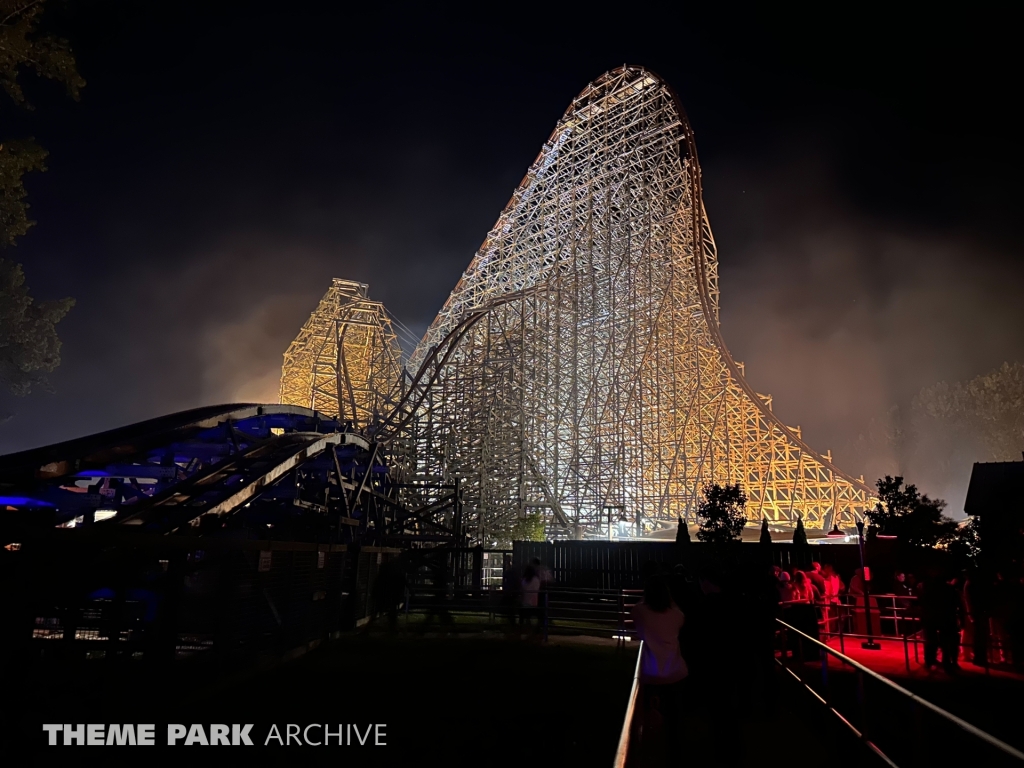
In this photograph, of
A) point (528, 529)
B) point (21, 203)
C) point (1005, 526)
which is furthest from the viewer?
point (528, 529)

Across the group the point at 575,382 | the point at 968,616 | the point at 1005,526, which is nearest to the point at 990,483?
the point at 1005,526

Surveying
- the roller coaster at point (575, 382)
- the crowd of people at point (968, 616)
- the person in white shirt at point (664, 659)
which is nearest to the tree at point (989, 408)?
the roller coaster at point (575, 382)

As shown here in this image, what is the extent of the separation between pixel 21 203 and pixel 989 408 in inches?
2519

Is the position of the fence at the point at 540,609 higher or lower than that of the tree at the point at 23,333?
lower

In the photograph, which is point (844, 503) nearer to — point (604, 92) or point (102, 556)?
point (604, 92)

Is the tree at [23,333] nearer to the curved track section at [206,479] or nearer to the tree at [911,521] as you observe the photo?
the curved track section at [206,479]

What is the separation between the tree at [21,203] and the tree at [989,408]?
196 feet

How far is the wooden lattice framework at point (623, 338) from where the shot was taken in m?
20.8

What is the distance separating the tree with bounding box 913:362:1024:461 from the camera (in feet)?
168

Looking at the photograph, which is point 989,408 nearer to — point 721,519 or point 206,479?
point 721,519

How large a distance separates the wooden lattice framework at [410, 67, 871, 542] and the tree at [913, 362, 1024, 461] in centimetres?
3831

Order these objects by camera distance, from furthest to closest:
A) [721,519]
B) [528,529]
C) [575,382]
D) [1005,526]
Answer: [575,382], [528,529], [721,519], [1005,526]

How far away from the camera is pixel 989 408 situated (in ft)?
176

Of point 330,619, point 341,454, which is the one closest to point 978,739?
point 330,619
